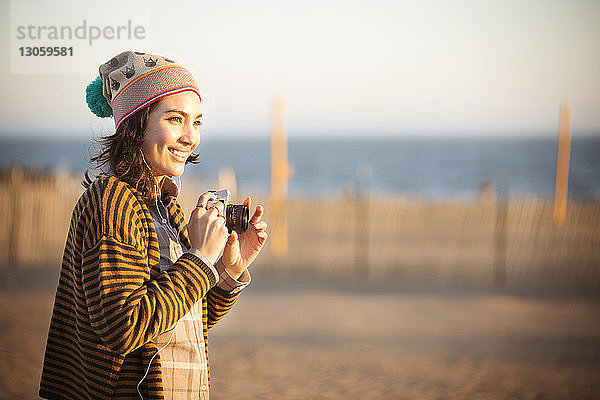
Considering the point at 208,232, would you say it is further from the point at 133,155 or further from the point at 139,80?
the point at 139,80

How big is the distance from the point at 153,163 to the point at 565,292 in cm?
775

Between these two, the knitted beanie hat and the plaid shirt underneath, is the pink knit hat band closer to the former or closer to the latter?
the knitted beanie hat

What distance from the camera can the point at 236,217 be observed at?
2.21 m

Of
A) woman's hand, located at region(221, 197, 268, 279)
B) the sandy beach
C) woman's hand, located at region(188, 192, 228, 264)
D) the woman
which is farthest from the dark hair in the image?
the sandy beach

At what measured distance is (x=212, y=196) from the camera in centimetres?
213

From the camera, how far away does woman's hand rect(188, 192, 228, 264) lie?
2006mm


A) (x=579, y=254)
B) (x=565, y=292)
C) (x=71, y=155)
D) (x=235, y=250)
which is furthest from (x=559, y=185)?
(x=71, y=155)

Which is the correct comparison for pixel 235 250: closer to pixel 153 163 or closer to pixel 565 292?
pixel 153 163

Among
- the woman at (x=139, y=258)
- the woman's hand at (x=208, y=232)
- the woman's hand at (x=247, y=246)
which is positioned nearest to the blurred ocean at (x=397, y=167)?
the woman's hand at (x=247, y=246)

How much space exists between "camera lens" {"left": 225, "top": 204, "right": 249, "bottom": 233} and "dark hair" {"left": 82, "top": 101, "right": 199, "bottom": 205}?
0.22m

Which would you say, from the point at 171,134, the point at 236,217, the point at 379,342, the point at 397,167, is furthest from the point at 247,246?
the point at 397,167

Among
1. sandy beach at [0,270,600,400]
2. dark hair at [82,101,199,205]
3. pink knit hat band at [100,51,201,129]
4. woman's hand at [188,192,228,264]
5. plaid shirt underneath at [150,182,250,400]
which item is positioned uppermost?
pink knit hat band at [100,51,201,129]

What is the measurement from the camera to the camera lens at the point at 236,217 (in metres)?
2.20

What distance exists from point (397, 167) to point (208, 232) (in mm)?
52707
